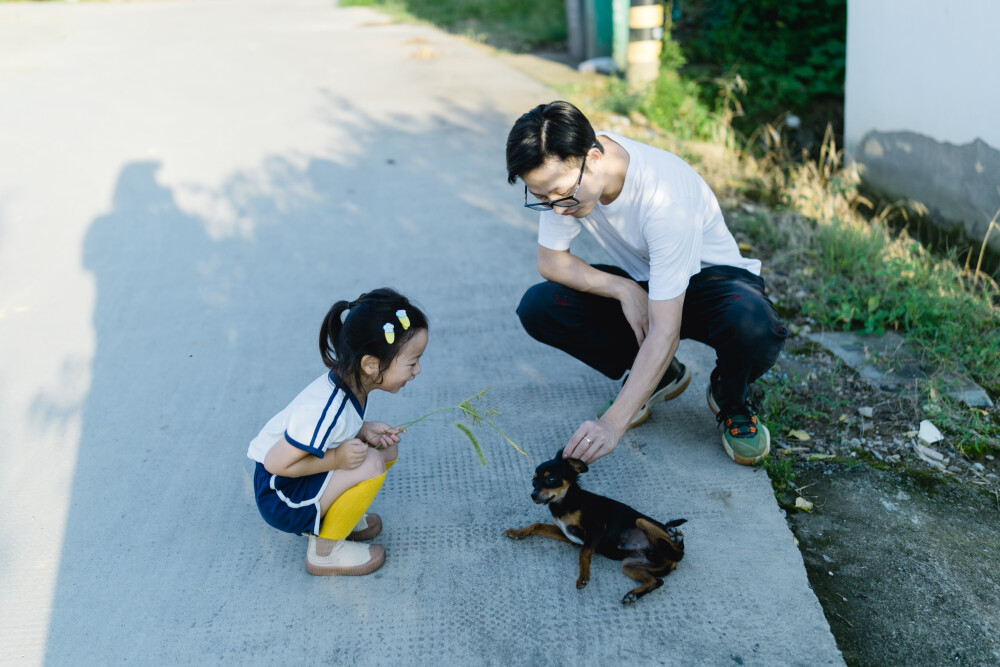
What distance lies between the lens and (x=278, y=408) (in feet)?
10.6

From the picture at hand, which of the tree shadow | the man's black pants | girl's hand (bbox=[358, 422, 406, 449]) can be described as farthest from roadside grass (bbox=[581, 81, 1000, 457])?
girl's hand (bbox=[358, 422, 406, 449])

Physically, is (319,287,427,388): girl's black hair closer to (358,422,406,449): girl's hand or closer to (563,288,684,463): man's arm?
(358,422,406,449): girl's hand

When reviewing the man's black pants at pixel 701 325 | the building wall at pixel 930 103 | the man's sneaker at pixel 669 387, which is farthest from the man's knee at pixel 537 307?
the building wall at pixel 930 103

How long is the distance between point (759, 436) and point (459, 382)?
4.10ft

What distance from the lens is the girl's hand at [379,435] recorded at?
238 cm

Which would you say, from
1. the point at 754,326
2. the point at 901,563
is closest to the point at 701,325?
the point at 754,326

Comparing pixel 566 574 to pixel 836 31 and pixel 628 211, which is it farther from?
pixel 836 31

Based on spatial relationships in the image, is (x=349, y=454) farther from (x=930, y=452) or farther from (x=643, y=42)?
(x=643, y=42)

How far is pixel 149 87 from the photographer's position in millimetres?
7578

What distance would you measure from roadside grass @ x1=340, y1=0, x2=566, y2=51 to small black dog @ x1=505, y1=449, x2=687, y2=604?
7861mm

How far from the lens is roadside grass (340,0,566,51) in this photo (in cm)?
968

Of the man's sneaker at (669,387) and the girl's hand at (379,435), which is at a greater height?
the girl's hand at (379,435)

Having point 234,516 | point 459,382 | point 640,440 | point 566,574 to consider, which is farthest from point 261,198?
point 566,574

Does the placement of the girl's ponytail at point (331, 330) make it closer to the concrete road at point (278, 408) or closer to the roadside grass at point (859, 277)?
the concrete road at point (278, 408)
